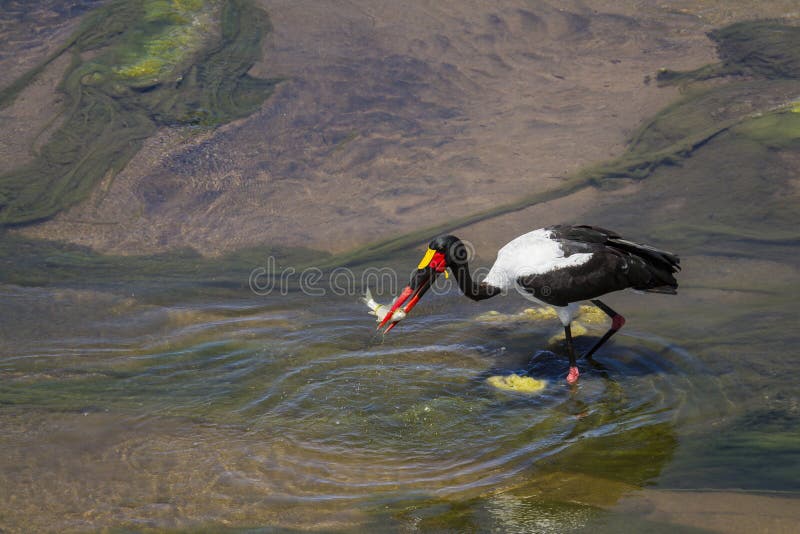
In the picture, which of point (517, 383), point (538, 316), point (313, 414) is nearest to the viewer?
point (313, 414)

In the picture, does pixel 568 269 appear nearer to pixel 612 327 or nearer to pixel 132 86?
pixel 612 327

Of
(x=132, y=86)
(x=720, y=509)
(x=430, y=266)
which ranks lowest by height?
(x=720, y=509)

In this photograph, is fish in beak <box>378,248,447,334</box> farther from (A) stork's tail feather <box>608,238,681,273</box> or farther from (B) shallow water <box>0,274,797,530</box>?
(A) stork's tail feather <box>608,238,681,273</box>

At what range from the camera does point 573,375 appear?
17.7 ft

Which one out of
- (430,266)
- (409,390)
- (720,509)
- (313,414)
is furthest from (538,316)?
(720,509)

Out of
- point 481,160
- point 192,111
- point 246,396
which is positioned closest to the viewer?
point 246,396

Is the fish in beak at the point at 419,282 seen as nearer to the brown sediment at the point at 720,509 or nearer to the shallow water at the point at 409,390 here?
the shallow water at the point at 409,390

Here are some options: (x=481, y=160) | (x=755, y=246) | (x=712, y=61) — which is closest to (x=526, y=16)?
(x=712, y=61)

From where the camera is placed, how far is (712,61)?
9281mm

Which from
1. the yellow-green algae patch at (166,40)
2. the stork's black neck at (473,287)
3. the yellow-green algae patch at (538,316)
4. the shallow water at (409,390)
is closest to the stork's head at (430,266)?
the stork's black neck at (473,287)

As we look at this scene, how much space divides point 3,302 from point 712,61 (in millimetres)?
8210

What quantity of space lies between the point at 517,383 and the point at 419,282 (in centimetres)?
100

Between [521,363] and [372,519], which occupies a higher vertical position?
[521,363]

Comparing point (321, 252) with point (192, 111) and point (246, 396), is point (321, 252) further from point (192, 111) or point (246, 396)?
point (192, 111)
